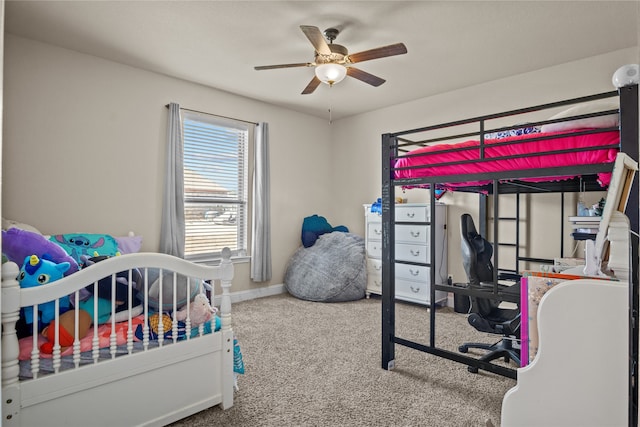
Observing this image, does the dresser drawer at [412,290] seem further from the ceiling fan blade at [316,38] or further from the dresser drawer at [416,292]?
the ceiling fan blade at [316,38]

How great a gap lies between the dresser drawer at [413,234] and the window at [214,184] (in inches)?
75.1

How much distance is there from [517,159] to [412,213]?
7.17ft

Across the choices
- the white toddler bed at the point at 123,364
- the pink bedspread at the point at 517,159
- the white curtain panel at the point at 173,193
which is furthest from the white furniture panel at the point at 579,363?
the white curtain panel at the point at 173,193

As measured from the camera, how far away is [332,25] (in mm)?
2805

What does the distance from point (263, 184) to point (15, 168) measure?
7.84ft

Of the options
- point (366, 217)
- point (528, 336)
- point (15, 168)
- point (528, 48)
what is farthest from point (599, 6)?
point (15, 168)

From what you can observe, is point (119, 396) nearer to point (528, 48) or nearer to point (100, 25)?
point (100, 25)

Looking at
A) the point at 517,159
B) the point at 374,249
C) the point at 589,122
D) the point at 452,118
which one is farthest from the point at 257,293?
the point at 589,122

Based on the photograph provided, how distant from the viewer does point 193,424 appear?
5.94ft

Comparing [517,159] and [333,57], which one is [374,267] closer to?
[333,57]

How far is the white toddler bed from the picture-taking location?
4.60 feet

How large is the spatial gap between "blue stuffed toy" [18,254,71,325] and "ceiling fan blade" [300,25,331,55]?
74.3 inches

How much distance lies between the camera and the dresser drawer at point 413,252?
3930 millimetres

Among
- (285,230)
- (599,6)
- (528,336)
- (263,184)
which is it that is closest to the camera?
(528,336)
